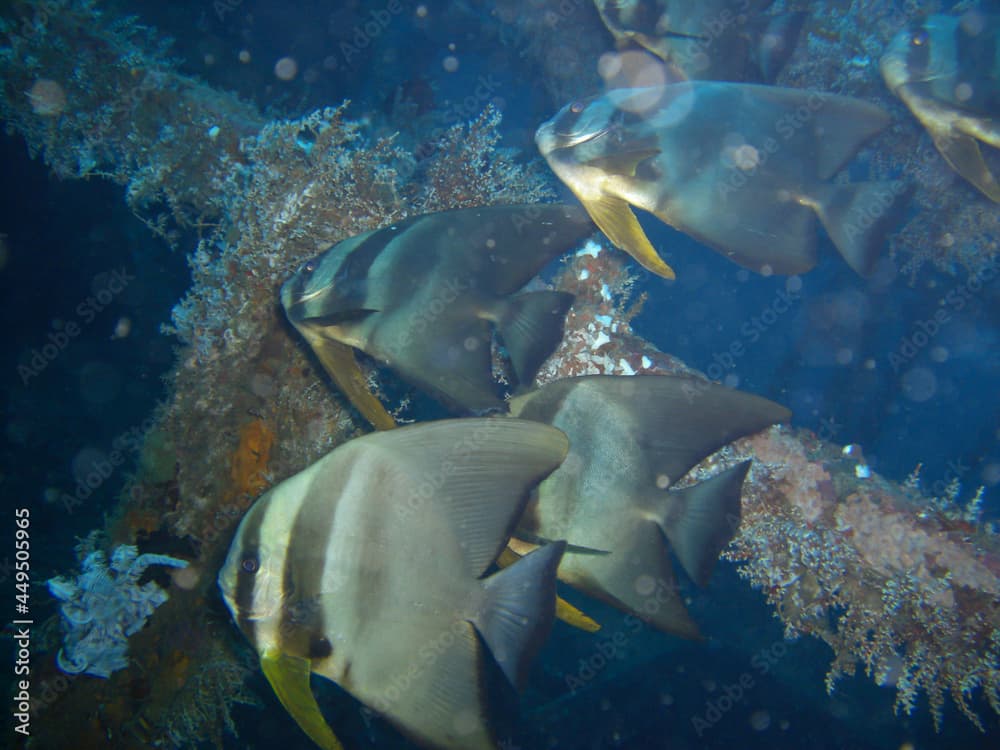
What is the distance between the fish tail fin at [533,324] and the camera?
2.48m

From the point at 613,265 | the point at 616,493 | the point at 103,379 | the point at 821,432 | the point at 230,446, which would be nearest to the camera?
the point at 616,493

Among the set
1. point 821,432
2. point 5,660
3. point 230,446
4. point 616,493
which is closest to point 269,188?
point 230,446

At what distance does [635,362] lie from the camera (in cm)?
406

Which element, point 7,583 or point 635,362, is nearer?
point 635,362

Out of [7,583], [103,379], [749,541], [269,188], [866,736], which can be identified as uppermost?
[269,188]

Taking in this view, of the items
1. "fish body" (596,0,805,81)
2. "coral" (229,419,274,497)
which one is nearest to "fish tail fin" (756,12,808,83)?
"fish body" (596,0,805,81)

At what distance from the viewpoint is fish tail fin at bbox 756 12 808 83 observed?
433 cm

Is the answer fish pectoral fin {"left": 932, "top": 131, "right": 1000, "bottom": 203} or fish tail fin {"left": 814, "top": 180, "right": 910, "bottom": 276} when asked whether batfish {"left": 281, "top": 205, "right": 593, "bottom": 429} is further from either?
fish pectoral fin {"left": 932, "top": 131, "right": 1000, "bottom": 203}

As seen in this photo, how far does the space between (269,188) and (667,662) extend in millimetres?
6025

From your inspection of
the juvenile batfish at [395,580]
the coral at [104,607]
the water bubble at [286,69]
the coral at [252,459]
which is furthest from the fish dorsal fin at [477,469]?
the water bubble at [286,69]

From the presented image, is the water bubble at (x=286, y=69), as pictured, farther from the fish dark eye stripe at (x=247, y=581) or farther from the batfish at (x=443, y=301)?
the fish dark eye stripe at (x=247, y=581)

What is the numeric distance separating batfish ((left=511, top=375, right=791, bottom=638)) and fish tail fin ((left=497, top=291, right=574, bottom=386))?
32 centimetres

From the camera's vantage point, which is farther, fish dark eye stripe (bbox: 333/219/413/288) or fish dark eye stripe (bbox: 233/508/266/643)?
fish dark eye stripe (bbox: 333/219/413/288)

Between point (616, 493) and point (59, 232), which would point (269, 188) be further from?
point (59, 232)
